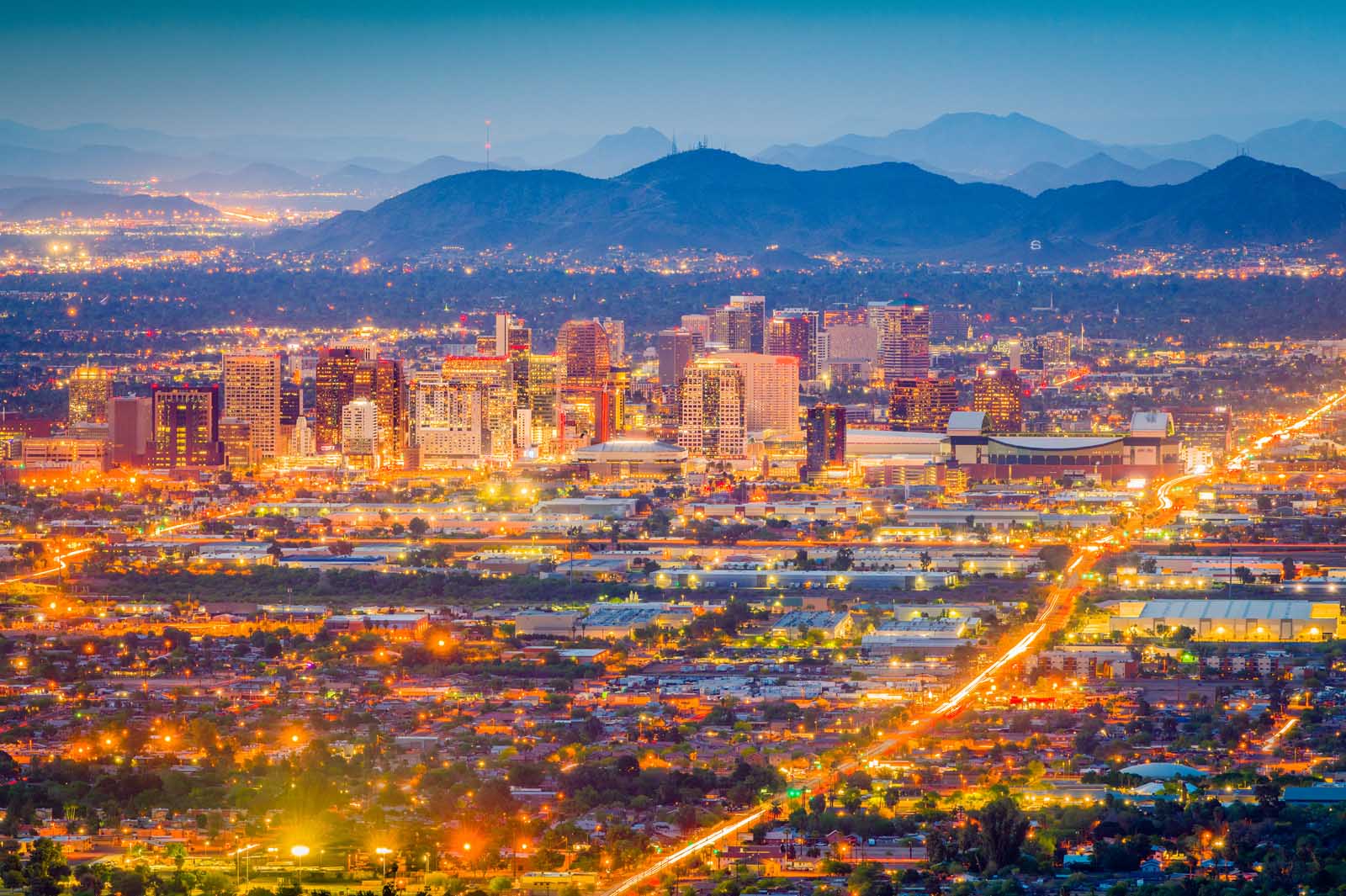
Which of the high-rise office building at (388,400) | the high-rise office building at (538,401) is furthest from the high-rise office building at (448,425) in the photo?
the high-rise office building at (538,401)

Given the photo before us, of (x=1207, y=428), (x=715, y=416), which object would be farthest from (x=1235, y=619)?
(x=715, y=416)

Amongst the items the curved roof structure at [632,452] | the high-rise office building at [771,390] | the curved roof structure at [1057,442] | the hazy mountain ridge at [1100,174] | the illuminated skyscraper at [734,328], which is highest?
the hazy mountain ridge at [1100,174]

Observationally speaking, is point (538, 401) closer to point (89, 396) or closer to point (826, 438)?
point (826, 438)

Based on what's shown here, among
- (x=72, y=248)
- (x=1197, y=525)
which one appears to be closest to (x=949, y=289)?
(x=72, y=248)

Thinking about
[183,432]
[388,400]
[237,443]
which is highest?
[388,400]

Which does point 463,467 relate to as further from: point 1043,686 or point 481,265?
Result: point 481,265

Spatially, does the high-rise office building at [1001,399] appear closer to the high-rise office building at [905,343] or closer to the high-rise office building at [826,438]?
the high-rise office building at [826,438]
